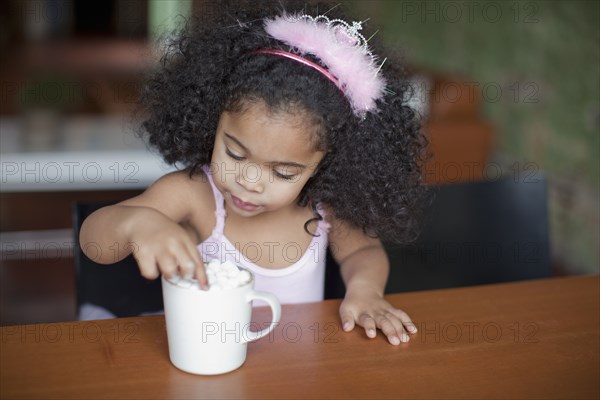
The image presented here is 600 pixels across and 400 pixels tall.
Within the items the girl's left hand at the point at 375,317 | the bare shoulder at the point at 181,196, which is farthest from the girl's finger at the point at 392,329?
the bare shoulder at the point at 181,196

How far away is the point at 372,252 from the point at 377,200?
5.4 inches

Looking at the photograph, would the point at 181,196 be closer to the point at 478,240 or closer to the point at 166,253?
the point at 166,253

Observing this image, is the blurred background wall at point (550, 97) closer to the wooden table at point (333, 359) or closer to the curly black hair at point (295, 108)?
the curly black hair at point (295, 108)

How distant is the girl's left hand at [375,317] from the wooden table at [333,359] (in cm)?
2

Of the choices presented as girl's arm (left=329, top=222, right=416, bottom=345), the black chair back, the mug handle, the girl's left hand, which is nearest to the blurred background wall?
the black chair back

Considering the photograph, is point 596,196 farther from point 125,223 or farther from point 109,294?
point 125,223

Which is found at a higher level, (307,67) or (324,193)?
(307,67)

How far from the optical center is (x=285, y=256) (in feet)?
4.82

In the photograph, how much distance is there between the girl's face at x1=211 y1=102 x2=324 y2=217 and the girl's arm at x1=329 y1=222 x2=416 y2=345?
22 centimetres

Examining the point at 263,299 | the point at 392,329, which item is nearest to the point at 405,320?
the point at 392,329

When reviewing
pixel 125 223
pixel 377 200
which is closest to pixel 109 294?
pixel 125 223

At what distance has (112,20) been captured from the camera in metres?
9.74

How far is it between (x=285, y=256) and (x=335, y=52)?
Answer: 487mm

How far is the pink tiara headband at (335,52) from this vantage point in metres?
1.15
